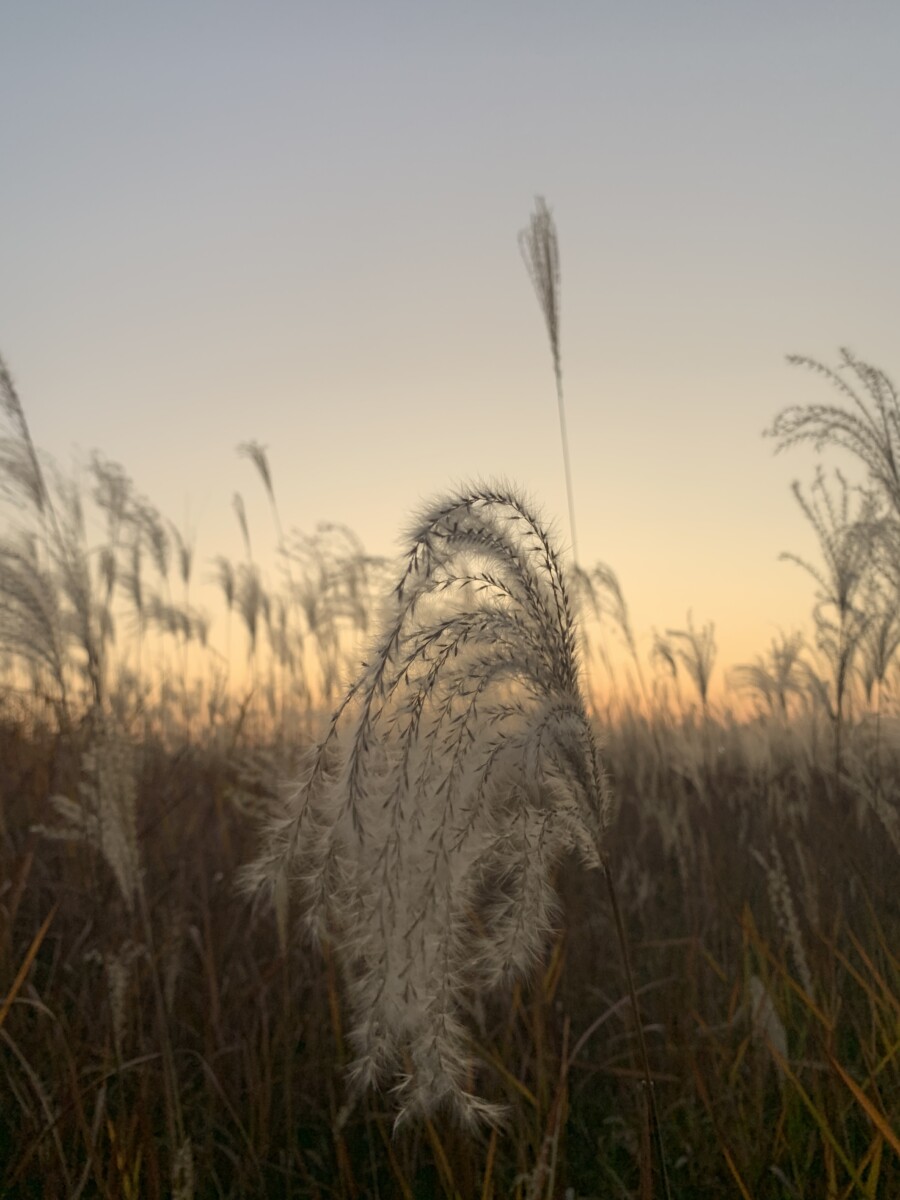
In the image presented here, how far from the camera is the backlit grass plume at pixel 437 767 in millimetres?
1217

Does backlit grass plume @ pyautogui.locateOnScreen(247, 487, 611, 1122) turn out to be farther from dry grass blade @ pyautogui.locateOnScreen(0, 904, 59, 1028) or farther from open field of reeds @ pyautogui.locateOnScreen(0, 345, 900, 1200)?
dry grass blade @ pyautogui.locateOnScreen(0, 904, 59, 1028)

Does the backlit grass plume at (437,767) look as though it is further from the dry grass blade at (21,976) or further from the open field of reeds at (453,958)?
the dry grass blade at (21,976)

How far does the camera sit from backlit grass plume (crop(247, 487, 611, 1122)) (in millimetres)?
1217

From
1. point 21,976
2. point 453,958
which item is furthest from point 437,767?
point 21,976

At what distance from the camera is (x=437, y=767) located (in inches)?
49.9

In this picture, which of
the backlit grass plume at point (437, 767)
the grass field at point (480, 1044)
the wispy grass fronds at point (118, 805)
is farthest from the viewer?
the grass field at point (480, 1044)

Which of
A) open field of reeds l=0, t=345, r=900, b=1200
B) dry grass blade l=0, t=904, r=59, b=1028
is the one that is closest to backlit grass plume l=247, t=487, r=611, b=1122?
open field of reeds l=0, t=345, r=900, b=1200

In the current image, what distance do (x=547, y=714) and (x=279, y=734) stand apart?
6000 mm

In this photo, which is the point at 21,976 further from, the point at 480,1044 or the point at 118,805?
the point at 480,1044

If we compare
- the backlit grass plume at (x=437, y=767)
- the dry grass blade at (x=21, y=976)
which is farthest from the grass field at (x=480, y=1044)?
the backlit grass plume at (x=437, y=767)

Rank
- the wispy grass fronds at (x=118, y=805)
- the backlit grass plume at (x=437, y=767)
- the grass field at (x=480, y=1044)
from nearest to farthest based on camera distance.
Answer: the backlit grass plume at (x=437, y=767) → the wispy grass fronds at (x=118, y=805) → the grass field at (x=480, y=1044)

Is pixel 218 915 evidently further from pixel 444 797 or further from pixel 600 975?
pixel 444 797

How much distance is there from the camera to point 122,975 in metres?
2.09

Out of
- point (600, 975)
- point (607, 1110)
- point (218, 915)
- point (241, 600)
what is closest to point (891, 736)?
point (600, 975)
